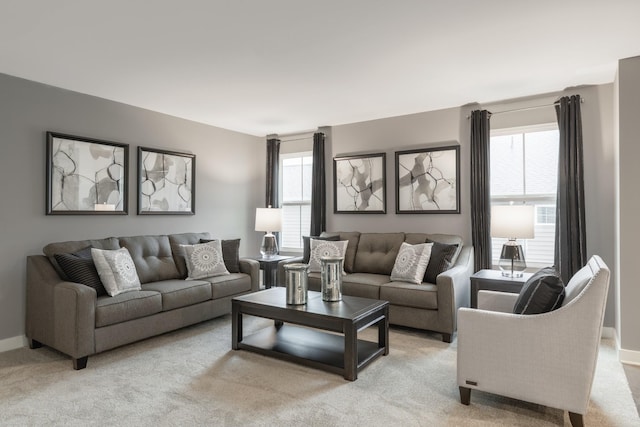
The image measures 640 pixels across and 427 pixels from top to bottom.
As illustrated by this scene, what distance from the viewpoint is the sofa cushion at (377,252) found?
4505mm

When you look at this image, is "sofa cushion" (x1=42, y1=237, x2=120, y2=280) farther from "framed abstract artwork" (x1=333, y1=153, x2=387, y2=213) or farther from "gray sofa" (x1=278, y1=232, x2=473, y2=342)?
"framed abstract artwork" (x1=333, y1=153, x2=387, y2=213)

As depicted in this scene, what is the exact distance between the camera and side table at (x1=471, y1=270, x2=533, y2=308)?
3478 mm

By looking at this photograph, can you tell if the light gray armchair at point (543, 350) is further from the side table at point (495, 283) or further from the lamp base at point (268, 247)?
the lamp base at point (268, 247)

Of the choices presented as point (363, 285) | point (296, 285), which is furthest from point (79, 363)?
point (363, 285)

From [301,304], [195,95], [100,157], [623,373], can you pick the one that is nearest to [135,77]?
[195,95]

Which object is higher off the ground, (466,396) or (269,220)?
(269,220)

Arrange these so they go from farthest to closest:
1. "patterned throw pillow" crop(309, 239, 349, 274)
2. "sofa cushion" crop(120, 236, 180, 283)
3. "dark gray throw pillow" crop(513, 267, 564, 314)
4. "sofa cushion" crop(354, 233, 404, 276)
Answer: "patterned throw pillow" crop(309, 239, 349, 274) → "sofa cushion" crop(354, 233, 404, 276) → "sofa cushion" crop(120, 236, 180, 283) → "dark gray throw pillow" crop(513, 267, 564, 314)

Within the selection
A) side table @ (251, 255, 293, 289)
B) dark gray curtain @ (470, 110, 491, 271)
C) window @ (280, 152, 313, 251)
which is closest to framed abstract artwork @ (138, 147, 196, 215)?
side table @ (251, 255, 293, 289)

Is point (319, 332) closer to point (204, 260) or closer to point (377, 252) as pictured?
point (377, 252)

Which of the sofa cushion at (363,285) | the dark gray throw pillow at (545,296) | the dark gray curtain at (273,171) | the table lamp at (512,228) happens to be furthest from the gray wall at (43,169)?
the dark gray throw pillow at (545,296)

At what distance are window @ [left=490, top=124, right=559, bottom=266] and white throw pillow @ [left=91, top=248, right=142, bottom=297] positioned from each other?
149 inches

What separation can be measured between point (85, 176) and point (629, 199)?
16.4ft

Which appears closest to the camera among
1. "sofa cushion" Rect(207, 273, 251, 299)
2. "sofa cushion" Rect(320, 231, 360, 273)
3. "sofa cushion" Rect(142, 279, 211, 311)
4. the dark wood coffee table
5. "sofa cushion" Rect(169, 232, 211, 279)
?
the dark wood coffee table

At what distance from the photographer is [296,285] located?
324 cm
